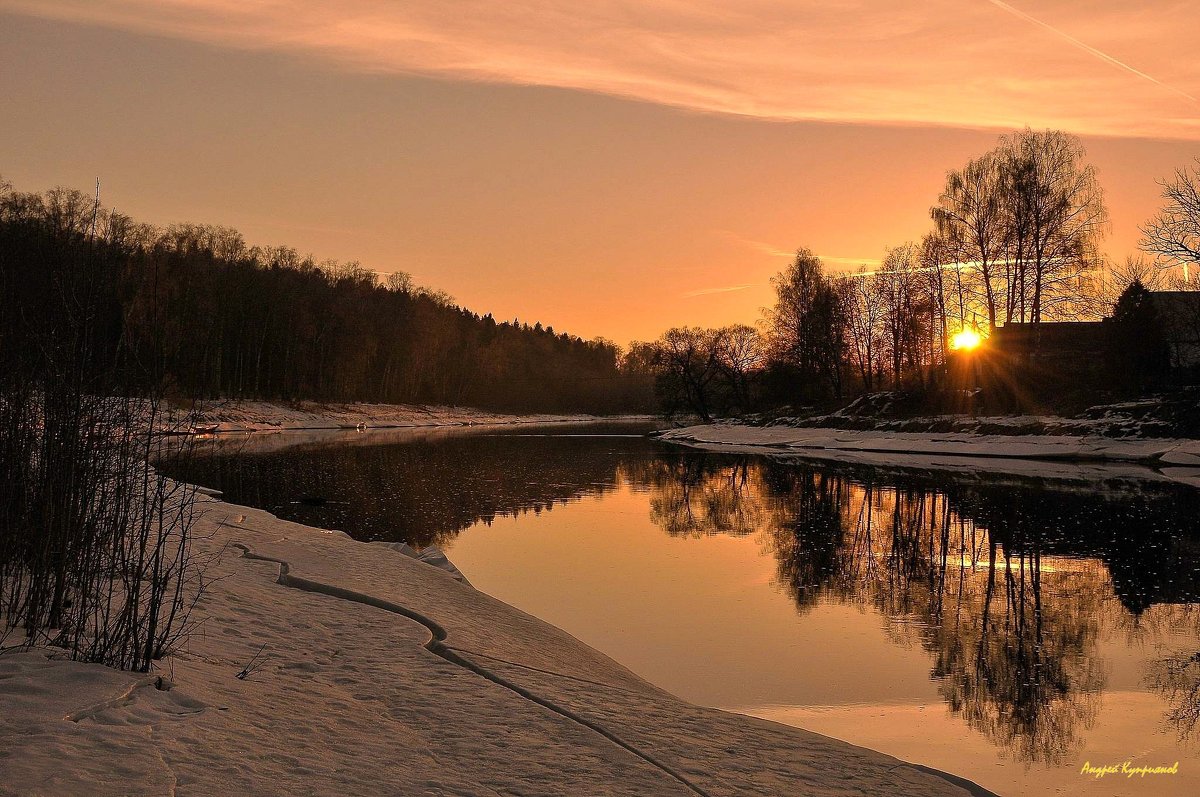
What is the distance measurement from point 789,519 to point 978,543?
16.8 feet

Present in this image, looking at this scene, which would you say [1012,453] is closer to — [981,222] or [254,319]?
[981,222]

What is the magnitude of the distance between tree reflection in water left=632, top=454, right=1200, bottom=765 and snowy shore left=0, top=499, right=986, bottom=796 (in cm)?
270

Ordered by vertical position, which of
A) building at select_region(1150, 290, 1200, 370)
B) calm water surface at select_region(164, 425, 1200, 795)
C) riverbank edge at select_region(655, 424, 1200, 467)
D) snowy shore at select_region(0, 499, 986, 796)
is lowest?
calm water surface at select_region(164, 425, 1200, 795)

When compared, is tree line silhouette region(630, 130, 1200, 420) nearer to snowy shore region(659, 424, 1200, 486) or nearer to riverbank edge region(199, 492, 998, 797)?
snowy shore region(659, 424, 1200, 486)

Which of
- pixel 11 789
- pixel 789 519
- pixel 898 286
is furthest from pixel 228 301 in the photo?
pixel 11 789

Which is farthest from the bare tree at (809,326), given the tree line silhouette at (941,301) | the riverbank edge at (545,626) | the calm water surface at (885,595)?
the riverbank edge at (545,626)

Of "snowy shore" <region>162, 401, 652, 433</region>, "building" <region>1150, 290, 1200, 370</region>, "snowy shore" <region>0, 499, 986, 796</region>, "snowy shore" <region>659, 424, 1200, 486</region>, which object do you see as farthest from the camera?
"snowy shore" <region>162, 401, 652, 433</region>

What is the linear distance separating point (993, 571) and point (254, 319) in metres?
77.5

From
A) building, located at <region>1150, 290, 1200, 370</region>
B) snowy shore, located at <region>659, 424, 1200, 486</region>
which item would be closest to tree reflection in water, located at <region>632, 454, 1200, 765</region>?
snowy shore, located at <region>659, 424, 1200, 486</region>

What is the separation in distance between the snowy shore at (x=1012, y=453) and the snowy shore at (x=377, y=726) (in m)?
28.0

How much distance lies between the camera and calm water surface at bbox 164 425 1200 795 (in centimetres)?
750

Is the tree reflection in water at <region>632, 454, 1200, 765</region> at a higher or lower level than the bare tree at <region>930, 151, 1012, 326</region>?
lower

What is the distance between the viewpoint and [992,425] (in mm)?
45062

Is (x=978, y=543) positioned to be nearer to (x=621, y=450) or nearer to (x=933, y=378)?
(x=621, y=450)
